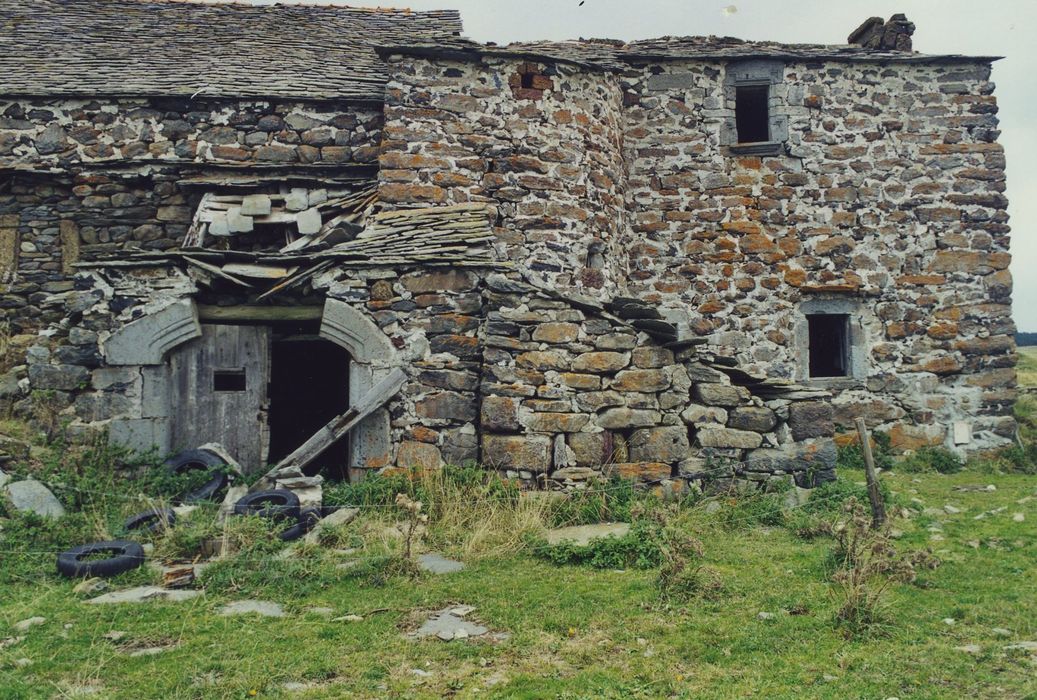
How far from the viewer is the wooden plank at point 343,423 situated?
7.82m

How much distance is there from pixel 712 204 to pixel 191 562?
8204 millimetres

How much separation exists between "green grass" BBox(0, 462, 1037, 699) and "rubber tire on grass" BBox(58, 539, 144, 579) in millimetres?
138

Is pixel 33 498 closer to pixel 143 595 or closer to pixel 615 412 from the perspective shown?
pixel 143 595

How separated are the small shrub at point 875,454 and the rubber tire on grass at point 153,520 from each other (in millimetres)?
7705

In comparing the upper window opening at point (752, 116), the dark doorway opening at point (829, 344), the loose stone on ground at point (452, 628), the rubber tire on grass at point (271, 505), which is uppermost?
the upper window opening at point (752, 116)

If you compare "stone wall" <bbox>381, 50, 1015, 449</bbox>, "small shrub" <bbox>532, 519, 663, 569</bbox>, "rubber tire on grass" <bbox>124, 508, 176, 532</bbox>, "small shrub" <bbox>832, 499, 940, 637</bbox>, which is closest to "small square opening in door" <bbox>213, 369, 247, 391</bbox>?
"rubber tire on grass" <bbox>124, 508, 176, 532</bbox>

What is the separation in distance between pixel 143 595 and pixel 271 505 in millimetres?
1619

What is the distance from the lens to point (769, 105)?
11414 mm

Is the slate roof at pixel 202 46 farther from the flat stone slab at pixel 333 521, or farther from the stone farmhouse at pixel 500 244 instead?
the flat stone slab at pixel 333 521

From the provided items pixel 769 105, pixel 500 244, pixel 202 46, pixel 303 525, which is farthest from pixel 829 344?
pixel 202 46

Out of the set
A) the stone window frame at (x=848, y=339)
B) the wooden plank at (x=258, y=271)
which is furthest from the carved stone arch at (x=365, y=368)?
the stone window frame at (x=848, y=339)

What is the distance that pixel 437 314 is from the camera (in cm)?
812

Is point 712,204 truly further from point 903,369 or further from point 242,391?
point 242,391

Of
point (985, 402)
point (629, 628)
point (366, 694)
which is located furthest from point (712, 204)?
point (366, 694)
